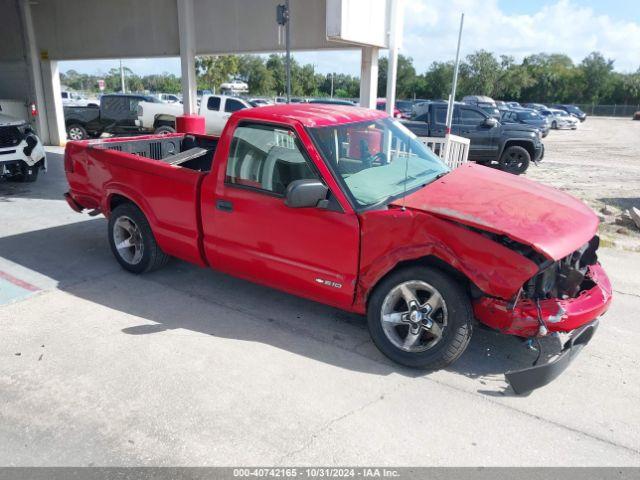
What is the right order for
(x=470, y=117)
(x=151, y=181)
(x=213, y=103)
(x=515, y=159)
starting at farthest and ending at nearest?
1. (x=213, y=103)
2. (x=515, y=159)
3. (x=470, y=117)
4. (x=151, y=181)

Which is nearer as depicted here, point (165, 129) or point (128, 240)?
point (128, 240)

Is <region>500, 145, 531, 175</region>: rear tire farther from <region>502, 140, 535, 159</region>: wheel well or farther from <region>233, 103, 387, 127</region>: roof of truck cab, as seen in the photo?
<region>233, 103, 387, 127</region>: roof of truck cab

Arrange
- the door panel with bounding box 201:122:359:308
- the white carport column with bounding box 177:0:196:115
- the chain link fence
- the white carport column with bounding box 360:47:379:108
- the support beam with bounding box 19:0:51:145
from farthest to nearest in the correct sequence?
the chain link fence
the support beam with bounding box 19:0:51:145
the white carport column with bounding box 177:0:196:115
the white carport column with bounding box 360:47:379:108
the door panel with bounding box 201:122:359:308

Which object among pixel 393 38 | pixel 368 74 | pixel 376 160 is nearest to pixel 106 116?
pixel 368 74

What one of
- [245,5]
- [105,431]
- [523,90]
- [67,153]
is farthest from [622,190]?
Result: [523,90]

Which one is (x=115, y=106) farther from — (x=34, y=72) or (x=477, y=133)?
(x=477, y=133)

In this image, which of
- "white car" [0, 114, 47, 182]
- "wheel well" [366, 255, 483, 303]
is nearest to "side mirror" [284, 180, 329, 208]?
"wheel well" [366, 255, 483, 303]

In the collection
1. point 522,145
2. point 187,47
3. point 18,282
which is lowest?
point 18,282

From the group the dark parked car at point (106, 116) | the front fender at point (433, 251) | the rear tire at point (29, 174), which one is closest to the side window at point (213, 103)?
the dark parked car at point (106, 116)

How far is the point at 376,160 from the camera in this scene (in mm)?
4461

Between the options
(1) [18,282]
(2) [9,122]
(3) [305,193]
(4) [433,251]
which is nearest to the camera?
(4) [433,251]

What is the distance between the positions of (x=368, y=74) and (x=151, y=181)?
651 cm

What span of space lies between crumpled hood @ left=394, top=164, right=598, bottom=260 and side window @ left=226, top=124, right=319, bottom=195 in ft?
3.10

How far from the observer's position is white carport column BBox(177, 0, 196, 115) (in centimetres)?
1271
